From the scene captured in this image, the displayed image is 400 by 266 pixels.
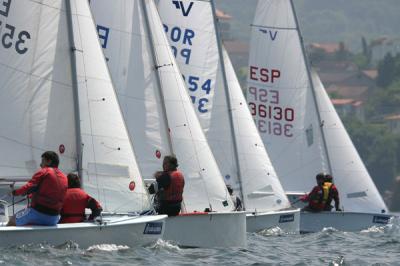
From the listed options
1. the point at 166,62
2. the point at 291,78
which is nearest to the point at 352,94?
the point at 291,78

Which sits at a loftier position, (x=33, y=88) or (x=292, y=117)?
(x=292, y=117)

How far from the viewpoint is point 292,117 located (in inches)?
1102

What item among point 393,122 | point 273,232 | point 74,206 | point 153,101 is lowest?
point 273,232

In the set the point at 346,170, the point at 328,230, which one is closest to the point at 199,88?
the point at 328,230

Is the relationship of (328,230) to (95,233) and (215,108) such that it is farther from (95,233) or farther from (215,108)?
(95,233)

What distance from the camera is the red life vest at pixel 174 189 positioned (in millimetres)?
17453

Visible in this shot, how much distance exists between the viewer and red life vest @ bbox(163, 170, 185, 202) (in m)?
17.5

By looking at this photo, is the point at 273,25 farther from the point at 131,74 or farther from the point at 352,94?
the point at 352,94

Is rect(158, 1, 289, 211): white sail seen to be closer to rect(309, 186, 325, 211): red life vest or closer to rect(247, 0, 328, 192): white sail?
rect(309, 186, 325, 211): red life vest

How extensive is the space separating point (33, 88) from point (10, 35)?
2.00 feet

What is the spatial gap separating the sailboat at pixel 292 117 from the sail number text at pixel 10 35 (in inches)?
456

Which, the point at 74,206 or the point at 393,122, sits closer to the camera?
the point at 74,206

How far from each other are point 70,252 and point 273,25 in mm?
13402

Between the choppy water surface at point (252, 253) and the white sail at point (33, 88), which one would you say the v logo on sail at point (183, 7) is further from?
the white sail at point (33, 88)
